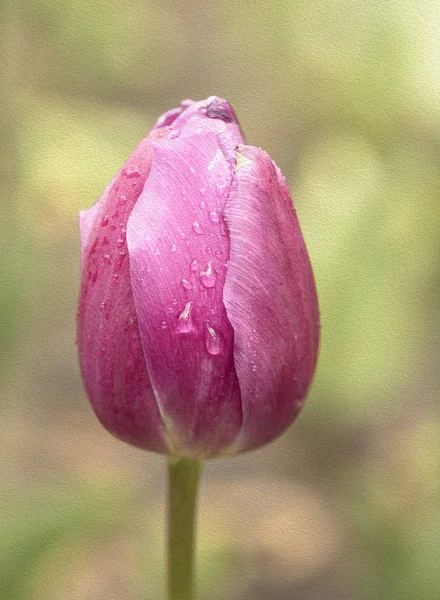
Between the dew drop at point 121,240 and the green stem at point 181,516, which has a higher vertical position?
the dew drop at point 121,240

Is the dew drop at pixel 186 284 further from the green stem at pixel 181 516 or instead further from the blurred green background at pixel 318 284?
the blurred green background at pixel 318 284

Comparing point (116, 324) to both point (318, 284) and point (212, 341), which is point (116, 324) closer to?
point (212, 341)

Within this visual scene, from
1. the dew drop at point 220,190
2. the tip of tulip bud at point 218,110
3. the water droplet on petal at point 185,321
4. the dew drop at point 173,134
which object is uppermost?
the tip of tulip bud at point 218,110

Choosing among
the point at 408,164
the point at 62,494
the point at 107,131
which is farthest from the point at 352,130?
the point at 62,494

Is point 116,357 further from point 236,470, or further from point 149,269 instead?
point 236,470

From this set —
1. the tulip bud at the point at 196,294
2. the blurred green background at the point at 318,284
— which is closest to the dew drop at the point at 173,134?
the tulip bud at the point at 196,294

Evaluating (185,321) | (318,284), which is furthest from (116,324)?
(318,284)
